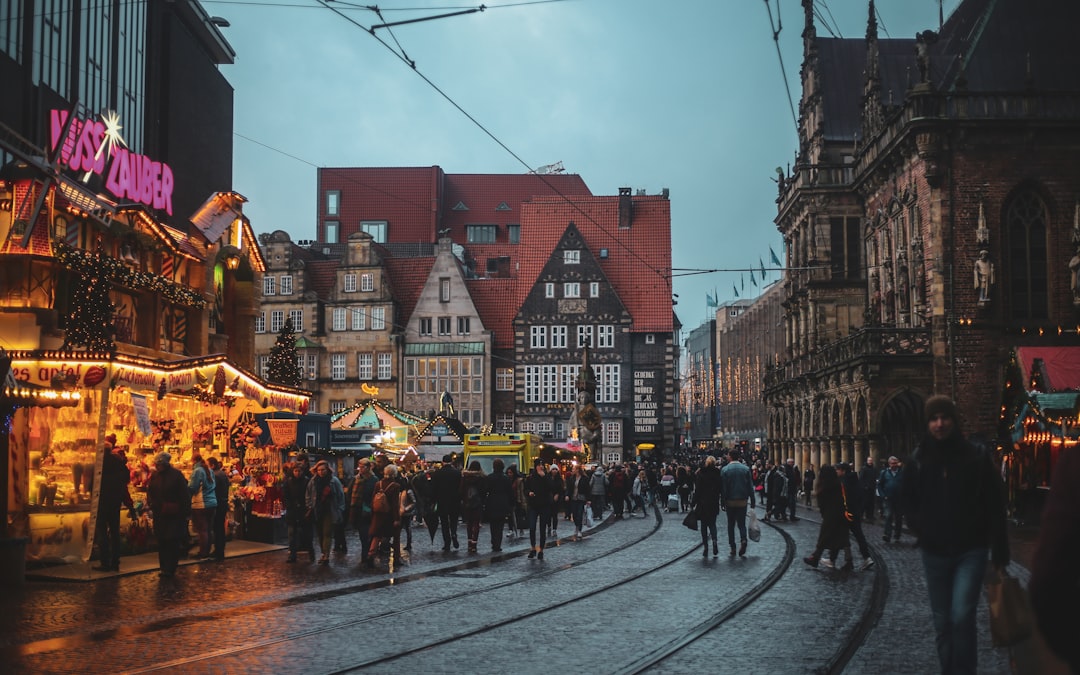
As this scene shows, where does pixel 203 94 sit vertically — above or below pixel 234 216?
above

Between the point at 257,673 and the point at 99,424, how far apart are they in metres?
9.73

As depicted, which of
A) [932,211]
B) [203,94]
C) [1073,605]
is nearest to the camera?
[1073,605]

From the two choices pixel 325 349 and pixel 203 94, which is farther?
pixel 325 349

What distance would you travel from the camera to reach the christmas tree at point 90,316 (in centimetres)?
1964

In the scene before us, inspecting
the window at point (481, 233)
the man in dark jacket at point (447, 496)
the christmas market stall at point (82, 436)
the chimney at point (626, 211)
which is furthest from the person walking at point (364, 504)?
the window at point (481, 233)

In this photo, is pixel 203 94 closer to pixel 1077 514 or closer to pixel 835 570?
pixel 835 570

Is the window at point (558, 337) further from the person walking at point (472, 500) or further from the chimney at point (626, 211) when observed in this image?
the person walking at point (472, 500)

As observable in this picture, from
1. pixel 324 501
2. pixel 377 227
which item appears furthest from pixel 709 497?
pixel 377 227

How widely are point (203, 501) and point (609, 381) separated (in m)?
54.0

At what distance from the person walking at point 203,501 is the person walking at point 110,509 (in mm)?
1918

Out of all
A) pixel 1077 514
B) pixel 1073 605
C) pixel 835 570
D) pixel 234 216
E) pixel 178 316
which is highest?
pixel 234 216

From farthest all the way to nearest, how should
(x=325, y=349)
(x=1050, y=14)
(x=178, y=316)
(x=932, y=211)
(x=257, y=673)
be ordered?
(x=325, y=349)
(x=1050, y=14)
(x=932, y=211)
(x=178, y=316)
(x=257, y=673)

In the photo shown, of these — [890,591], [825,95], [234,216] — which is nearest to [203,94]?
[234,216]

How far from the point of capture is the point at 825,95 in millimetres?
62719
